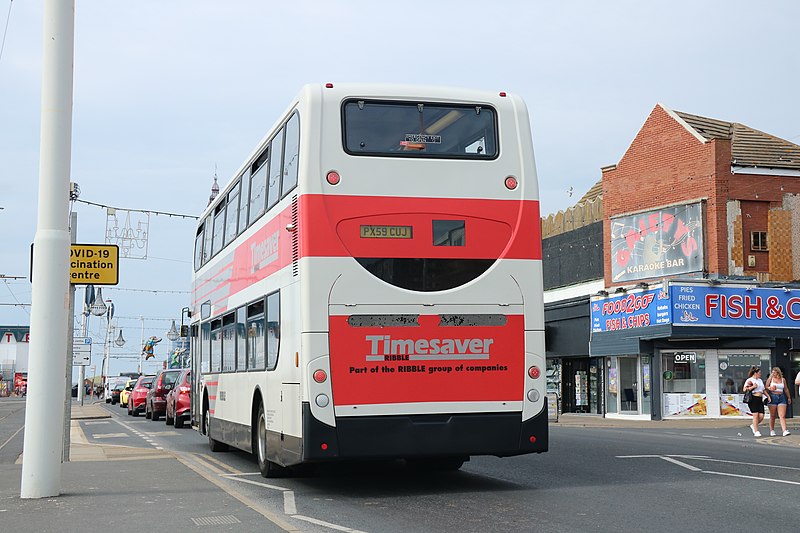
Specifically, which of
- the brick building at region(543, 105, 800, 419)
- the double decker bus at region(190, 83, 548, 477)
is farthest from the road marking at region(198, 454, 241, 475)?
the brick building at region(543, 105, 800, 419)

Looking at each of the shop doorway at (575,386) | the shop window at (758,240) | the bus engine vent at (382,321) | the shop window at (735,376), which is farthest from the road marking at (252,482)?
the shop doorway at (575,386)

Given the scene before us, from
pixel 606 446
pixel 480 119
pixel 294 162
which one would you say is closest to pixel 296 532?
pixel 294 162

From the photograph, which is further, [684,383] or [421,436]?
[684,383]

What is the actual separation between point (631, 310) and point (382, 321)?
26.1 metres

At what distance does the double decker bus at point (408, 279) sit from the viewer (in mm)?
11180

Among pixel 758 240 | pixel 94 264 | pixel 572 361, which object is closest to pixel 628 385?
pixel 572 361

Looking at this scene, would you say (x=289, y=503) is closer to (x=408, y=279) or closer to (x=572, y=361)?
(x=408, y=279)

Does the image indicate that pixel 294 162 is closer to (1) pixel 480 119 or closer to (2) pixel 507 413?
(1) pixel 480 119

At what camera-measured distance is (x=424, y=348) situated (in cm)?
1144

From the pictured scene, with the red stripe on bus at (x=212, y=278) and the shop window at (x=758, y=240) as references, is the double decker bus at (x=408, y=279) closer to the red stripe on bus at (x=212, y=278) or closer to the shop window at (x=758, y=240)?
the red stripe on bus at (x=212, y=278)

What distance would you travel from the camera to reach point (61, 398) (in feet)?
36.6

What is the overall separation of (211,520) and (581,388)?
108 feet

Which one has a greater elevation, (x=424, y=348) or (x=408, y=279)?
(x=408, y=279)

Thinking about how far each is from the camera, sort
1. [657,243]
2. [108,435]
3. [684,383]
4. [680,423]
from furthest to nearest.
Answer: [657,243], [684,383], [680,423], [108,435]
